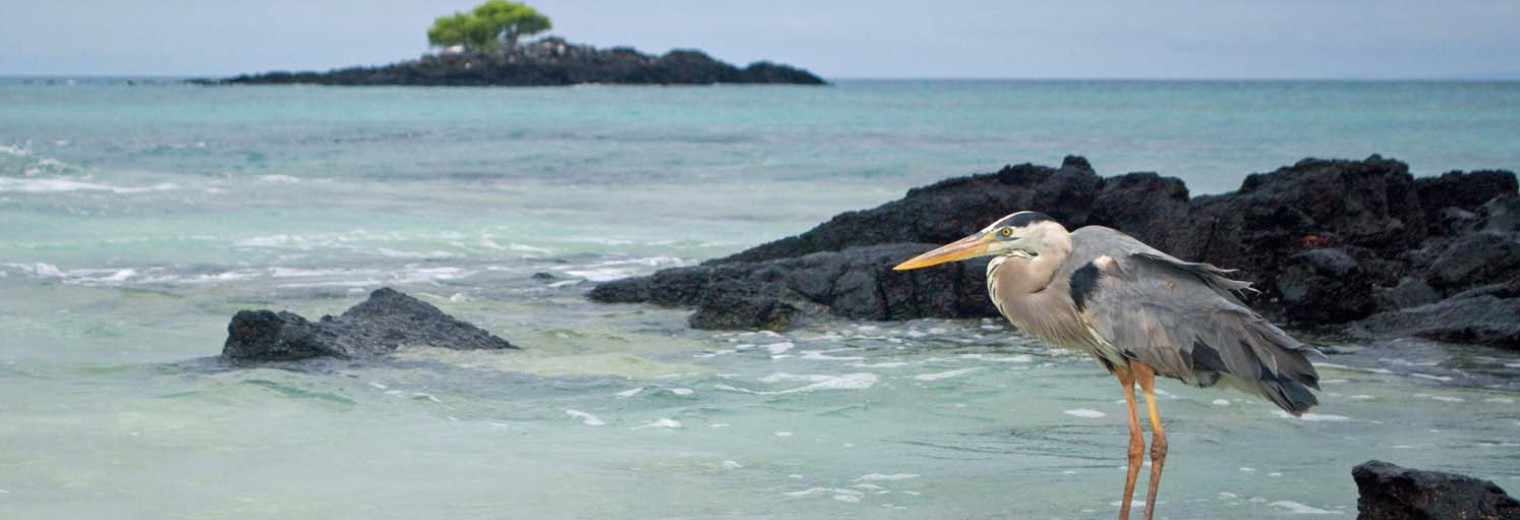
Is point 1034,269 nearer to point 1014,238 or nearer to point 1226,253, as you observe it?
point 1014,238

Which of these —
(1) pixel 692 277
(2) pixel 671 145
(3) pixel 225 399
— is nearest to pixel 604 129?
(2) pixel 671 145

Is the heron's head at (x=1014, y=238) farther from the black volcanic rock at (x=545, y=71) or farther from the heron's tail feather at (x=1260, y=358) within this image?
the black volcanic rock at (x=545, y=71)

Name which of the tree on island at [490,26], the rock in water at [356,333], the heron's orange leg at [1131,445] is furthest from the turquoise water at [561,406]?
the tree on island at [490,26]

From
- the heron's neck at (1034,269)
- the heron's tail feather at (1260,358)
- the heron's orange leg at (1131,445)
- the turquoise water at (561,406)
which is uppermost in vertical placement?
the heron's neck at (1034,269)

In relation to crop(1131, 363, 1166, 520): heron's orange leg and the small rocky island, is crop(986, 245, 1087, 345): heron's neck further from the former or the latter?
the small rocky island

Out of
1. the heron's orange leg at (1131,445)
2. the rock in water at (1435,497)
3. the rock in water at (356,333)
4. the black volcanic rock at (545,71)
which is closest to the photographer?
the rock in water at (1435,497)

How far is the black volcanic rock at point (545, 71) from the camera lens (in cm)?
10562

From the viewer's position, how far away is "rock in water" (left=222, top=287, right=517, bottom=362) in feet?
25.3

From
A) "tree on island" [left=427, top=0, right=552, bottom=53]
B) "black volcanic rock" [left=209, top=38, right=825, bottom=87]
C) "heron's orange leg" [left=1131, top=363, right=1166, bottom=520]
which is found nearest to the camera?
"heron's orange leg" [left=1131, top=363, right=1166, bottom=520]

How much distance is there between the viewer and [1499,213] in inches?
414

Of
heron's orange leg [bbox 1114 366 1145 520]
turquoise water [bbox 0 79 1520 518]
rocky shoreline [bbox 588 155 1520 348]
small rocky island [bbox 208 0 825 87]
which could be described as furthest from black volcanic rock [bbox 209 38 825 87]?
heron's orange leg [bbox 1114 366 1145 520]

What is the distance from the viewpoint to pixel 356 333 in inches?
318

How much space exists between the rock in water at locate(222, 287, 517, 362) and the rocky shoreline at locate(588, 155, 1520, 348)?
152cm

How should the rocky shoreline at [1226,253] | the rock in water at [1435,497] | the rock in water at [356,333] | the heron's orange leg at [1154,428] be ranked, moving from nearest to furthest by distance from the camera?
the rock in water at [1435,497] → the heron's orange leg at [1154,428] → the rock in water at [356,333] → the rocky shoreline at [1226,253]
